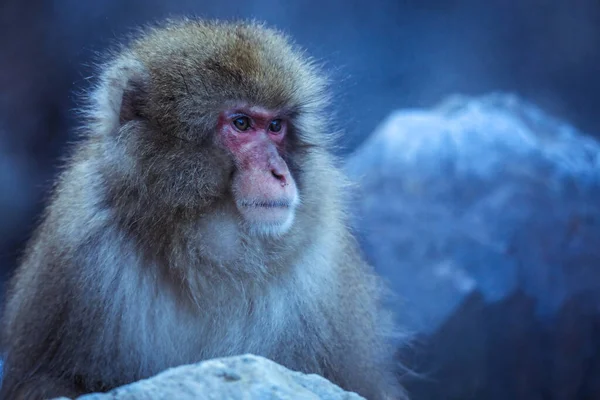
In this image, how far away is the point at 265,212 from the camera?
2463 mm

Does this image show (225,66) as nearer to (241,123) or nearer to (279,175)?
(241,123)

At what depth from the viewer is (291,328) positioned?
272 centimetres

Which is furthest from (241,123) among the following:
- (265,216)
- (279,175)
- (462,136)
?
(462,136)

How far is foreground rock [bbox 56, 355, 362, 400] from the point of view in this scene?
193 centimetres

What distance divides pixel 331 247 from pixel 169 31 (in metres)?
0.96

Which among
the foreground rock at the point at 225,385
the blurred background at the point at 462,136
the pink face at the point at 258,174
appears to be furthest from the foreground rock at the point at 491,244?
the foreground rock at the point at 225,385

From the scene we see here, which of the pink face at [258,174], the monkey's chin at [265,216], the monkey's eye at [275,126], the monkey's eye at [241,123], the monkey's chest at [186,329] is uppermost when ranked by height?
the monkey's eye at [275,126]

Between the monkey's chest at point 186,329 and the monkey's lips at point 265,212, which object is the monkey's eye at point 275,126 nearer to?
the monkey's lips at point 265,212

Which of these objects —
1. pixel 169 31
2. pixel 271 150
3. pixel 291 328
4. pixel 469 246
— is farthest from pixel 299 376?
pixel 469 246

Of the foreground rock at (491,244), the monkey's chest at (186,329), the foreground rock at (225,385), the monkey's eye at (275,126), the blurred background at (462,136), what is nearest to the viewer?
the foreground rock at (225,385)

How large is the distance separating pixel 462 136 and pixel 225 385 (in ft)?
7.09

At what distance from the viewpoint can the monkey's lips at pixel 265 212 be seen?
8.06 feet

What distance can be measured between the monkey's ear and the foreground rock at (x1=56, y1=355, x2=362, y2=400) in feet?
3.11

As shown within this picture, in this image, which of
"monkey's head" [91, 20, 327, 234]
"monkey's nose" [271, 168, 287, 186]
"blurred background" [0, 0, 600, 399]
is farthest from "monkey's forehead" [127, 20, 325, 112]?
"blurred background" [0, 0, 600, 399]
